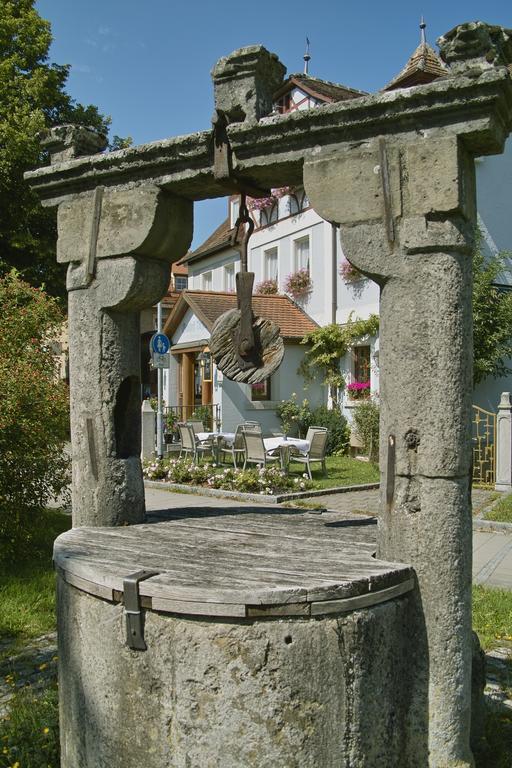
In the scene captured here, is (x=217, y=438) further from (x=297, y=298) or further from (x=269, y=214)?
(x=269, y=214)

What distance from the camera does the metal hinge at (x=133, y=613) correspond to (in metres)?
2.79

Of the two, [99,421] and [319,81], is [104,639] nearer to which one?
[99,421]

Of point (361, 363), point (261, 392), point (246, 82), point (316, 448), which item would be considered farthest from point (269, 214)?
point (246, 82)

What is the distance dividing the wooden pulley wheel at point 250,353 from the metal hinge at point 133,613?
3.90 ft

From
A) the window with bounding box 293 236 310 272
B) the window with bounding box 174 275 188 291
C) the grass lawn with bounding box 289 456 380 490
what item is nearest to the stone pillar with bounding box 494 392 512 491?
the grass lawn with bounding box 289 456 380 490

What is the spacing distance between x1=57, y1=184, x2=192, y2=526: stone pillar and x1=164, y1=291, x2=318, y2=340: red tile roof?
1345 cm

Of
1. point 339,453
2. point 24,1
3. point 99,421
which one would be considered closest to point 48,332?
point 99,421

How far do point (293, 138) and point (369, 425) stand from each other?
40.0 ft

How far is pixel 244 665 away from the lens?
266cm

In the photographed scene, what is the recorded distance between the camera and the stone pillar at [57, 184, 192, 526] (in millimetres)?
3828

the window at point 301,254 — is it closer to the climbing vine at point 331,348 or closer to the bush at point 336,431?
the climbing vine at point 331,348

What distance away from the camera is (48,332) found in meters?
8.98

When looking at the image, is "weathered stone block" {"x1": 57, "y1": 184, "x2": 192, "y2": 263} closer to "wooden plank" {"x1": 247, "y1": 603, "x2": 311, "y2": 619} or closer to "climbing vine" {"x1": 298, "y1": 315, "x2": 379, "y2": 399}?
"wooden plank" {"x1": 247, "y1": 603, "x2": 311, "y2": 619}

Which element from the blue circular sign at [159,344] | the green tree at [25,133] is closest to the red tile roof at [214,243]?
the green tree at [25,133]
